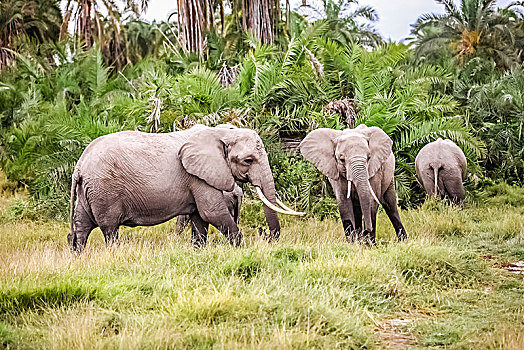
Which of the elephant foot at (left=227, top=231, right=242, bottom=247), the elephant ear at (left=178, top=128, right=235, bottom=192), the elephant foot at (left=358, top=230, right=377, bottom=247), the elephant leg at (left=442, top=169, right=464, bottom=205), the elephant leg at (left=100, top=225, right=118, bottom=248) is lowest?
the elephant leg at (left=442, top=169, right=464, bottom=205)

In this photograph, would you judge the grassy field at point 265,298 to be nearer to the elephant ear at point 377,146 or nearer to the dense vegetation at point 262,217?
the dense vegetation at point 262,217

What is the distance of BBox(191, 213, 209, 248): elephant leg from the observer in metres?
8.38

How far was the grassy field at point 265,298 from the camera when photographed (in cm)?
462

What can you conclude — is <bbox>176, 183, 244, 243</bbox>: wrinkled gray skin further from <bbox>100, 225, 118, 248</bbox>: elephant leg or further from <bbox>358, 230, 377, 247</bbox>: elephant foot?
<bbox>358, 230, 377, 247</bbox>: elephant foot

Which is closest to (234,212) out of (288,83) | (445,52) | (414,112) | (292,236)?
(292,236)

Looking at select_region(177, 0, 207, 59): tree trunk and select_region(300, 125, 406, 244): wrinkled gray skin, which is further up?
select_region(177, 0, 207, 59): tree trunk

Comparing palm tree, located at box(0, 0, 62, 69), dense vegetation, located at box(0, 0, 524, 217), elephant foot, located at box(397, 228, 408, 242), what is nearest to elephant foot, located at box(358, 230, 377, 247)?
elephant foot, located at box(397, 228, 408, 242)

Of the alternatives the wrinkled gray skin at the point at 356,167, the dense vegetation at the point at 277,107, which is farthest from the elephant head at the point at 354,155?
the dense vegetation at the point at 277,107

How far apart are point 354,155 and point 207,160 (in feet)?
6.04

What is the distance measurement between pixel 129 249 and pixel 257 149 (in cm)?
195

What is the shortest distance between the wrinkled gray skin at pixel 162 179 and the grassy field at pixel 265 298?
0.48 metres

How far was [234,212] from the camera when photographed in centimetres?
955

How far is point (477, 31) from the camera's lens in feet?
98.6

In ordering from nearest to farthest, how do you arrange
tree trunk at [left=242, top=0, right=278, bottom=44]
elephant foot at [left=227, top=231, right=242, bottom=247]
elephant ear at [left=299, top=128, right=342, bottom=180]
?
elephant foot at [left=227, top=231, right=242, bottom=247] → elephant ear at [left=299, top=128, right=342, bottom=180] → tree trunk at [left=242, top=0, right=278, bottom=44]
